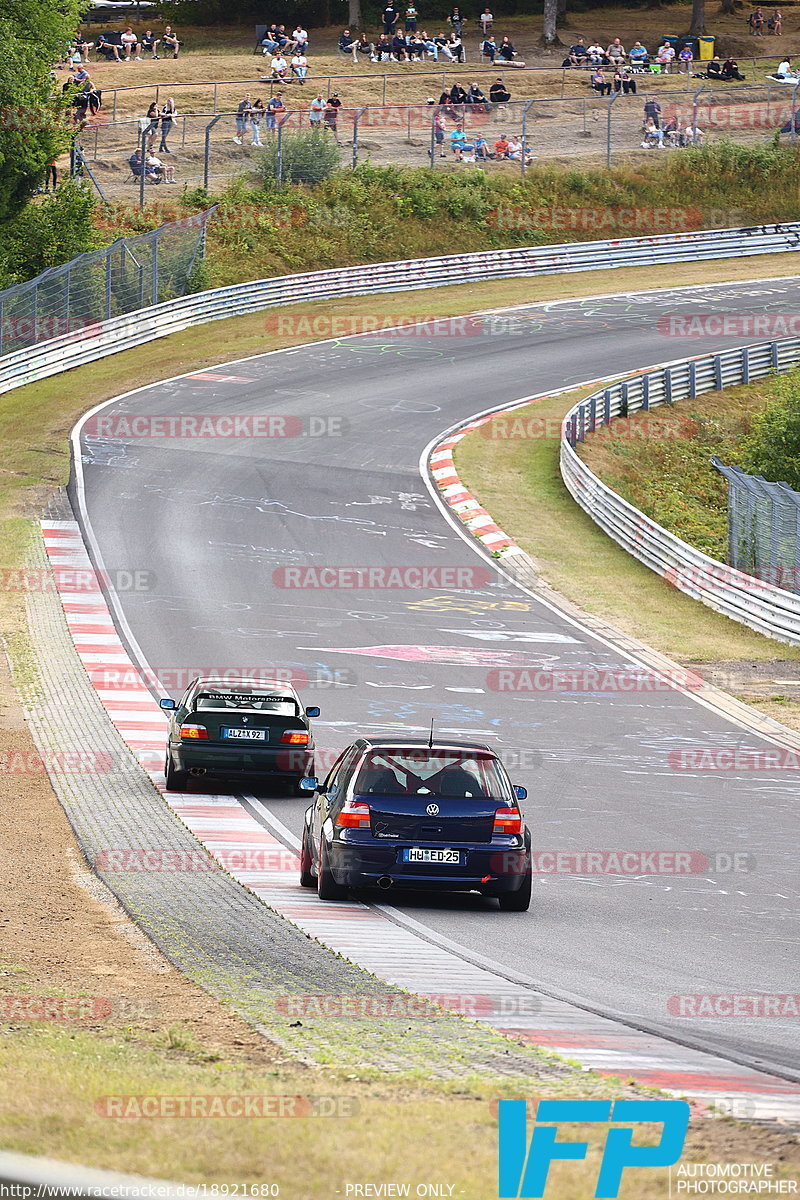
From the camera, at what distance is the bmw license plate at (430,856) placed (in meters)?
12.5

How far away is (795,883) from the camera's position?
44.4 feet

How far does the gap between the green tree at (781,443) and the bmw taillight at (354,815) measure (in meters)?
28.4

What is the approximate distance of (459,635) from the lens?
27188mm

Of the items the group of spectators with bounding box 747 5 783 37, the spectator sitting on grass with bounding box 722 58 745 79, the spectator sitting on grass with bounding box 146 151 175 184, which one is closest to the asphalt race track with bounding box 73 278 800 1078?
the spectator sitting on grass with bounding box 146 151 175 184

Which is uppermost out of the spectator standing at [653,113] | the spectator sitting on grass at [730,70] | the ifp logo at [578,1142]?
the spectator sitting on grass at [730,70]

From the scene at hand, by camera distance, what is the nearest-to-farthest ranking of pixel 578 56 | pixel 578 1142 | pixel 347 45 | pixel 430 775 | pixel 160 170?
1. pixel 578 1142
2. pixel 430 775
3. pixel 160 170
4. pixel 578 56
5. pixel 347 45

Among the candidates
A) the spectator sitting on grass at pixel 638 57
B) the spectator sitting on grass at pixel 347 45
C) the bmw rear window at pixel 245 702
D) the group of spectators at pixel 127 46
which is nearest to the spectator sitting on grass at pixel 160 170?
the group of spectators at pixel 127 46

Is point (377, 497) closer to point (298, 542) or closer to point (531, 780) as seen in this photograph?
point (298, 542)

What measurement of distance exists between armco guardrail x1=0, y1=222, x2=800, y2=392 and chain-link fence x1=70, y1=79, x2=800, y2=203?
6.47 metres

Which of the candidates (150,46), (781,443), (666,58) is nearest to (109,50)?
(150,46)

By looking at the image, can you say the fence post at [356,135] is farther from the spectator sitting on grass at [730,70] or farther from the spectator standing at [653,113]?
the spectator sitting on grass at [730,70]

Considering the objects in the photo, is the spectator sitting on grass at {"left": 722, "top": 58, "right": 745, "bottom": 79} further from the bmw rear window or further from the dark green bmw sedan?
the dark green bmw sedan

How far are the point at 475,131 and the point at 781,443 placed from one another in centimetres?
3332

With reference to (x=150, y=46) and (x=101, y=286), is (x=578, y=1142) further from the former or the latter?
(x=150, y=46)
